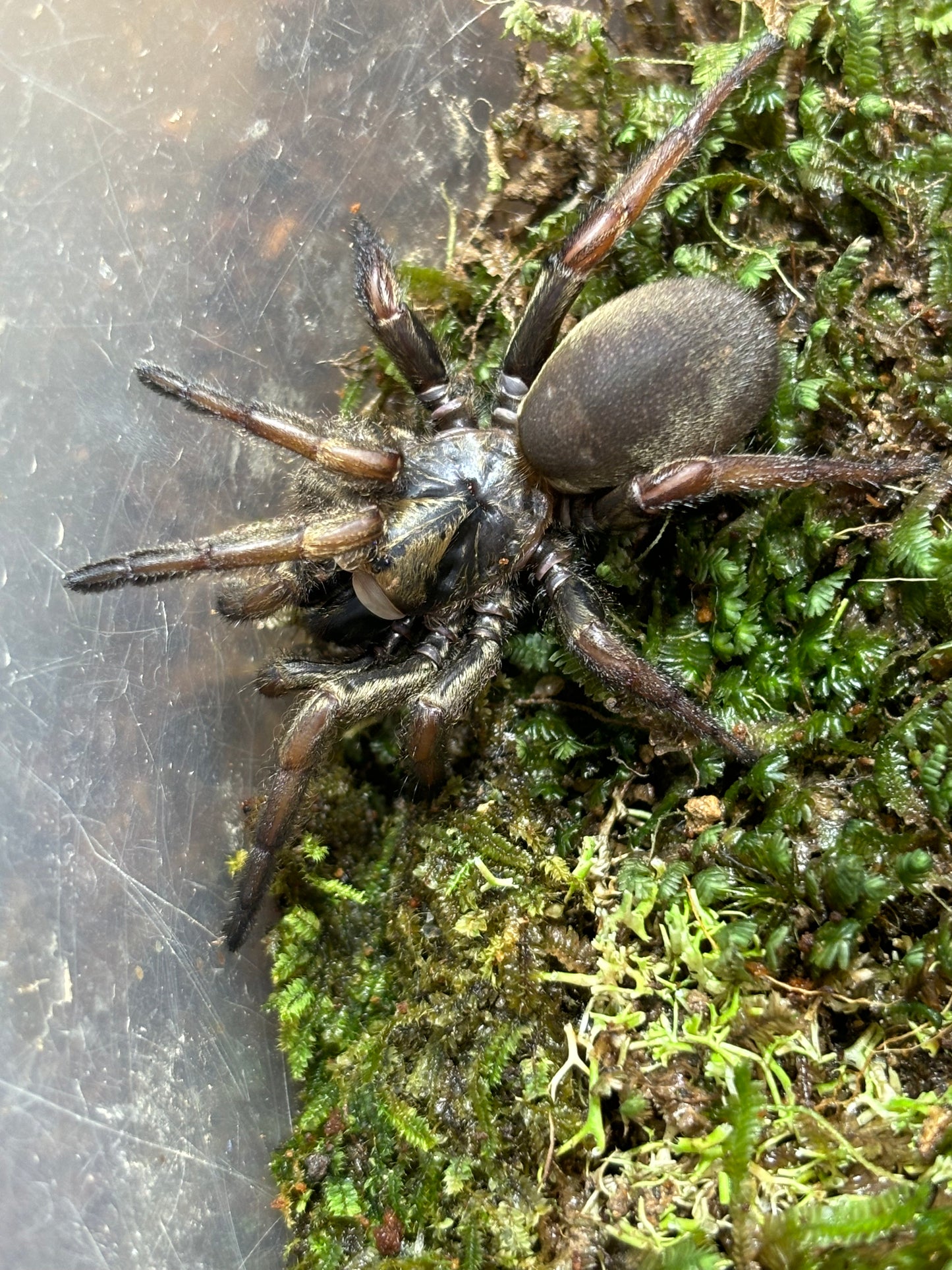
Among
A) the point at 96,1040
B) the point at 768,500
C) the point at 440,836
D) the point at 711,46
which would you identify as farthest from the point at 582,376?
the point at 96,1040

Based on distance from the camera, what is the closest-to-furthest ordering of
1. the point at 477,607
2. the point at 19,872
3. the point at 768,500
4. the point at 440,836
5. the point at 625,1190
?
the point at 625,1190
the point at 19,872
the point at 768,500
the point at 440,836
the point at 477,607

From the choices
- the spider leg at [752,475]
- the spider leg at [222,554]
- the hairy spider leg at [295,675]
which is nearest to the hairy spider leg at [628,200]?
the spider leg at [752,475]

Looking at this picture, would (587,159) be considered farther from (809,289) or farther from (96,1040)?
(96,1040)

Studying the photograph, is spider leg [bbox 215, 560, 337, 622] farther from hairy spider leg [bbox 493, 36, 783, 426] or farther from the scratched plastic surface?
hairy spider leg [bbox 493, 36, 783, 426]

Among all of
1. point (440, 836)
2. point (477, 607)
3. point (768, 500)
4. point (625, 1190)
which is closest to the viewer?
point (625, 1190)

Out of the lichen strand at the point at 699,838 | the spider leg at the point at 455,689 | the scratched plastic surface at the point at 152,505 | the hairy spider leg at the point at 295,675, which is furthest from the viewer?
the hairy spider leg at the point at 295,675

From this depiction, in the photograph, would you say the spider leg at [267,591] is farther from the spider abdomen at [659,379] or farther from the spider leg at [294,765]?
the spider abdomen at [659,379]
